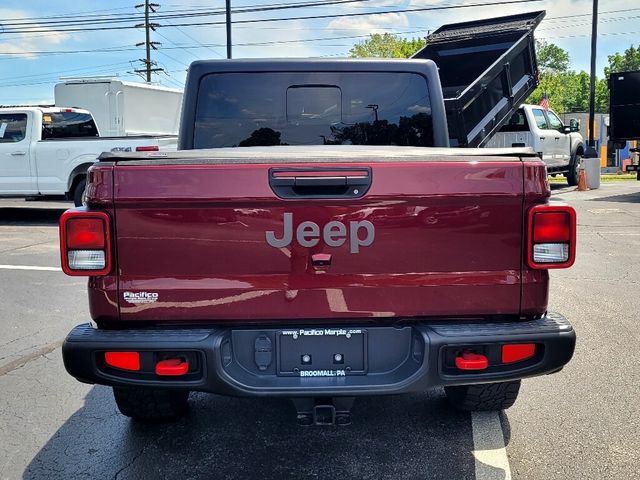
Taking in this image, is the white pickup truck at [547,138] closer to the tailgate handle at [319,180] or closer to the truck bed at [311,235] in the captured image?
the truck bed at [311,235]

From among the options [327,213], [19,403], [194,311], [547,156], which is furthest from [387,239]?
[547,156]

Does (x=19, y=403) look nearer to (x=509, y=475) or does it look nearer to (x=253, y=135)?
(x=253, y=135)

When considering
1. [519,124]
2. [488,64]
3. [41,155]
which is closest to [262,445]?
[488,64]

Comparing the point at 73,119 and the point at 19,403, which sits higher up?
the point at 73,119

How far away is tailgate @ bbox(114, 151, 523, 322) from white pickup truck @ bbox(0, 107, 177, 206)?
10.2m

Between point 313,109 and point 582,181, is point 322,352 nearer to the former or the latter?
point 313,109

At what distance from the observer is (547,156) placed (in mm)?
17656

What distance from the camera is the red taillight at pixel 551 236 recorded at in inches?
109

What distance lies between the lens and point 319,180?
2.70m

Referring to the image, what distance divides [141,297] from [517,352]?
63.9 inches

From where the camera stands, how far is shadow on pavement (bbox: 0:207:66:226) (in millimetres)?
13477

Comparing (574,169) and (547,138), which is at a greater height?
(547,138)

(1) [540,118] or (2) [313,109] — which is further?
(1) [540,118]

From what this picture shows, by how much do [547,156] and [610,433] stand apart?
49.9ft
